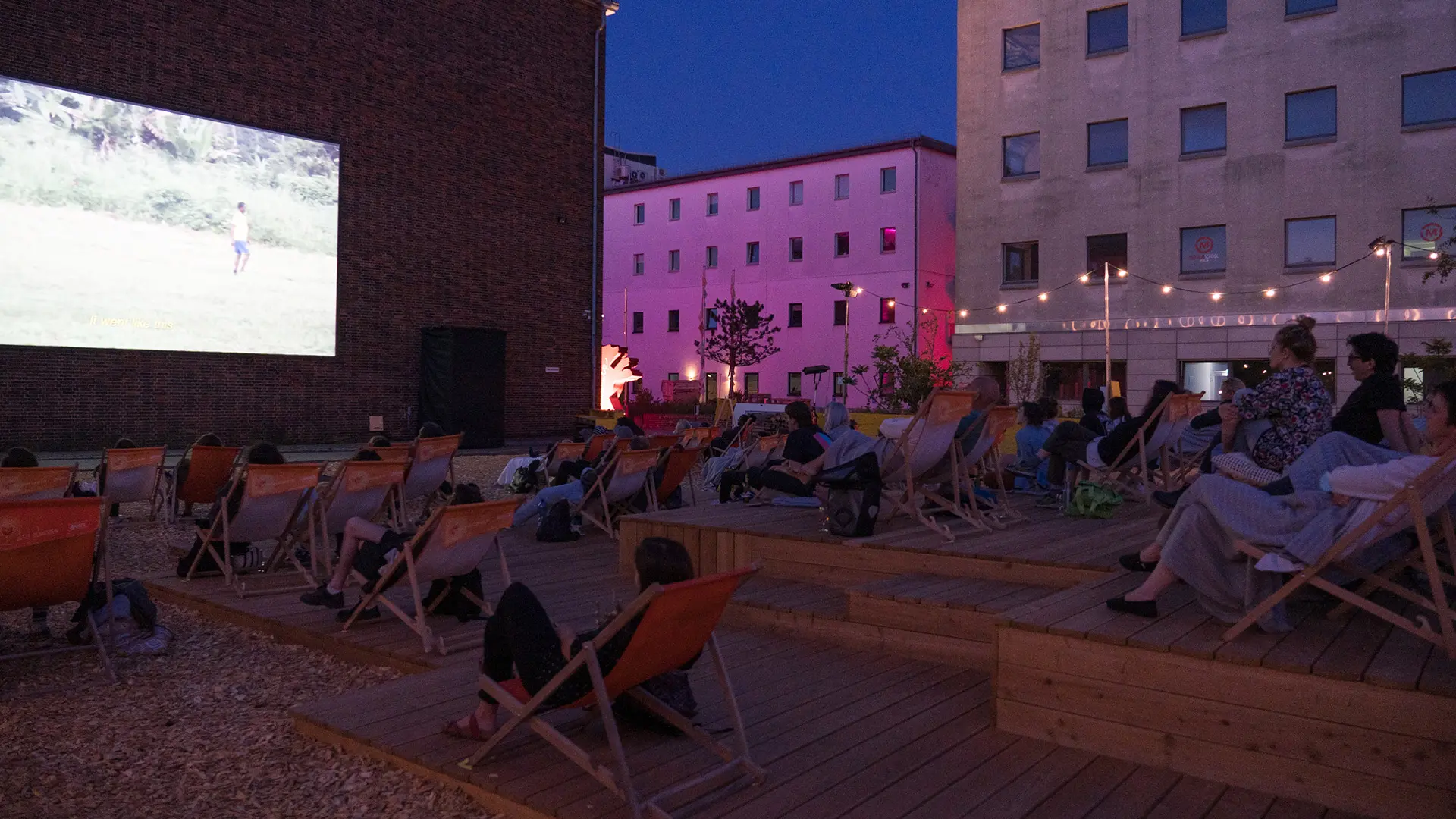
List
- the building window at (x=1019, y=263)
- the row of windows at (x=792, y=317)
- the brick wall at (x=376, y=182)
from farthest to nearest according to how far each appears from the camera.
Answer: the row of windows at (x=792, y=317)
the building window at (x=1019, y=263)
the brick wall at (x=376, y=182)

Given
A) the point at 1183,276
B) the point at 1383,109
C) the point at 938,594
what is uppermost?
the point at 1383,109

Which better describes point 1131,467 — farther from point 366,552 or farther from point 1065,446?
point 366,552

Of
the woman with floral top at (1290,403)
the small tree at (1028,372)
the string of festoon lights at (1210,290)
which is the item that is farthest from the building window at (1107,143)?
the woman with floral top at (1290,403)

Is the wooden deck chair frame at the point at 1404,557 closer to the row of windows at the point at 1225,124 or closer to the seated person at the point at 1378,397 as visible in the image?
the seated person at the point at 1378,397

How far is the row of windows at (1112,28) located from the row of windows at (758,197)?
1071 cm

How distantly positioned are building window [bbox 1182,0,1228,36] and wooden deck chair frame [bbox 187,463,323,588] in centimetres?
2495

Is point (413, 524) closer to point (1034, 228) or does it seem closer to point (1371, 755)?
point (1371, 755)

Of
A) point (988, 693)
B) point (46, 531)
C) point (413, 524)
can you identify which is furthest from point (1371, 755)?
point (413, 524)

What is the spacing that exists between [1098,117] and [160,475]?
2338 centimetres

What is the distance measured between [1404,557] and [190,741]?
15.2 ft

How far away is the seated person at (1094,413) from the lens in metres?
9.36

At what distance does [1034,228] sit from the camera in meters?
27.3

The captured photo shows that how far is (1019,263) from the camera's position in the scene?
27.8 metres

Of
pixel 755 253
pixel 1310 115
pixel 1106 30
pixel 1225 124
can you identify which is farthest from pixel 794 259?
pixel 1310 115
